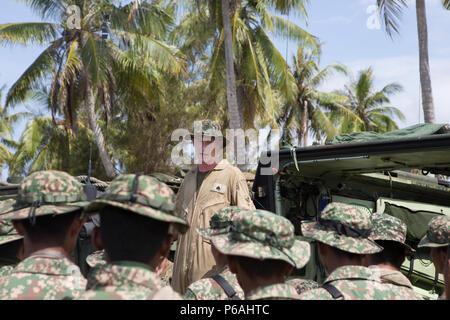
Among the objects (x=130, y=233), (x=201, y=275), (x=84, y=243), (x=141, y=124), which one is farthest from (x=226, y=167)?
(x=141, y=124)

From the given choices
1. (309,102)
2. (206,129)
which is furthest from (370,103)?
(206,129)

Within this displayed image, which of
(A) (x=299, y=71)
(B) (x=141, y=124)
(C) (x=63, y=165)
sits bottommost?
(C) (x=63, y=165)

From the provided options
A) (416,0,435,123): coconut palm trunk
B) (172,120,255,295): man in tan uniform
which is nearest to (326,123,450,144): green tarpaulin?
(172,120,255,295): man in tan uniform

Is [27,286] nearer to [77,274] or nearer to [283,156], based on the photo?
[77,274]

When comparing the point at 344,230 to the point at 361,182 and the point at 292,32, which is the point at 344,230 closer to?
the point at 361,182

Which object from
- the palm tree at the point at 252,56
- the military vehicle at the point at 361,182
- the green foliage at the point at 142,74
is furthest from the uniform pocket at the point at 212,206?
the palm tree at the point at 252,56

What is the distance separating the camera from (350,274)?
2.84 meters

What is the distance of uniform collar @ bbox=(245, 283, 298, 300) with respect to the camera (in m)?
2.42

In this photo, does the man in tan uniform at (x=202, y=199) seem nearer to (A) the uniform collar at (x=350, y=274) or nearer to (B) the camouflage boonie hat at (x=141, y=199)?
(A) the uniform collar at (x=350, y=274)

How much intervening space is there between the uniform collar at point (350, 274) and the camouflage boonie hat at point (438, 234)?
70 centimetres

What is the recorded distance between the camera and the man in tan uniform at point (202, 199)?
4.18 m
